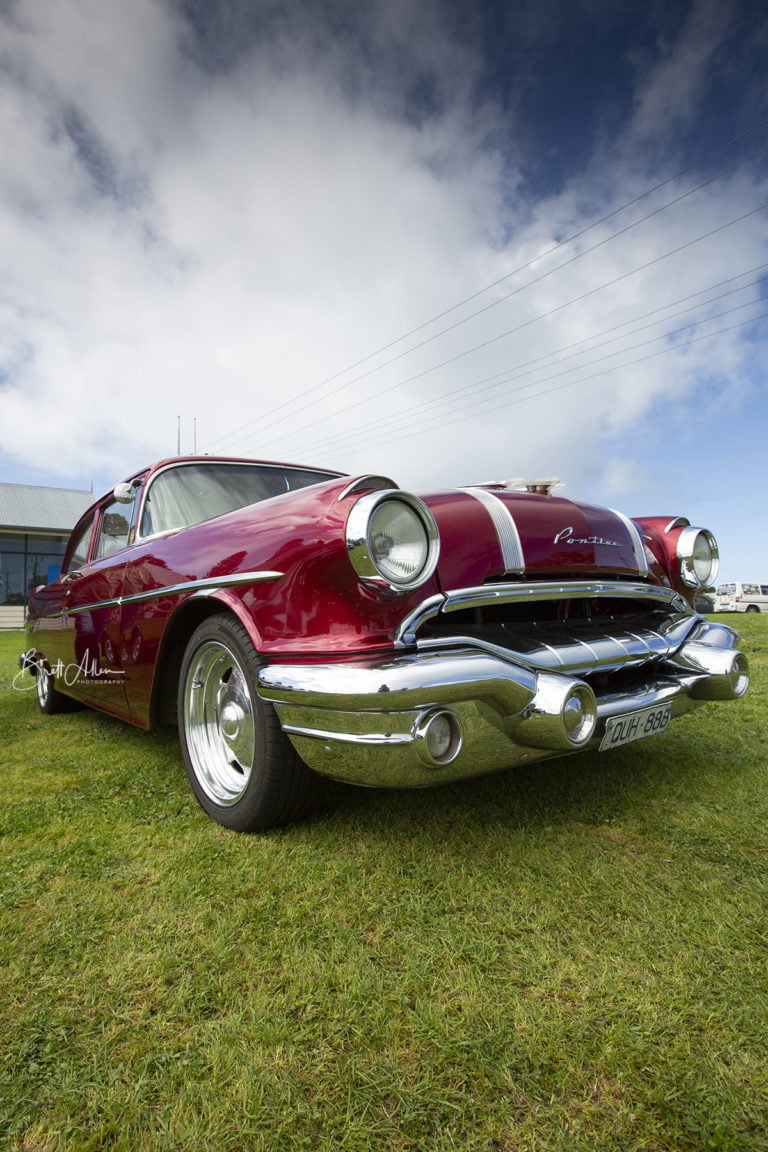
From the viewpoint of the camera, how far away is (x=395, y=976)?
4.33 ft

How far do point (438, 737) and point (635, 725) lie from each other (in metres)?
0.81

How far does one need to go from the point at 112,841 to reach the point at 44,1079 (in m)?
1.02

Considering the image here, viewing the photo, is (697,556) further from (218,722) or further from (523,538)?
(218,722)

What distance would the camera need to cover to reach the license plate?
1906 millimetres

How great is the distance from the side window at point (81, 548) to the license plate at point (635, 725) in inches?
143

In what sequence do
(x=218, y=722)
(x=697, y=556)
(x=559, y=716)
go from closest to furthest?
(x=559, y=716), (x=218, y=722), (x=697, y=556)

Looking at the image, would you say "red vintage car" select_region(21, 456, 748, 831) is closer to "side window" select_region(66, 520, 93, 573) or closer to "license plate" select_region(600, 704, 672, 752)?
"license plate" select_region(600, 704, 672, 752)

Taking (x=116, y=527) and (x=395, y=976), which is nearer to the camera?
(x=395, y=976)

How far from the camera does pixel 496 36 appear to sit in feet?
18.7

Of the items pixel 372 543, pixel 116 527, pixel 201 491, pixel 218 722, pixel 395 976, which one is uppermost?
pixel 201 491

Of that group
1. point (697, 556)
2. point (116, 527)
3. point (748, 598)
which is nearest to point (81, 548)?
point (116, 527)

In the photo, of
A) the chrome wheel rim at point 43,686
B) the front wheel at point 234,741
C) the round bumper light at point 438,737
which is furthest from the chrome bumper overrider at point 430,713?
the chrome wheel rim at point 43,686

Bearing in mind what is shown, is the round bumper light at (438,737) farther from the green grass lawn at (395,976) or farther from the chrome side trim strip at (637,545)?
the chrome side trim strip at (637,545)

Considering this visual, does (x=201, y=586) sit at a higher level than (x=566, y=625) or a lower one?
higher
